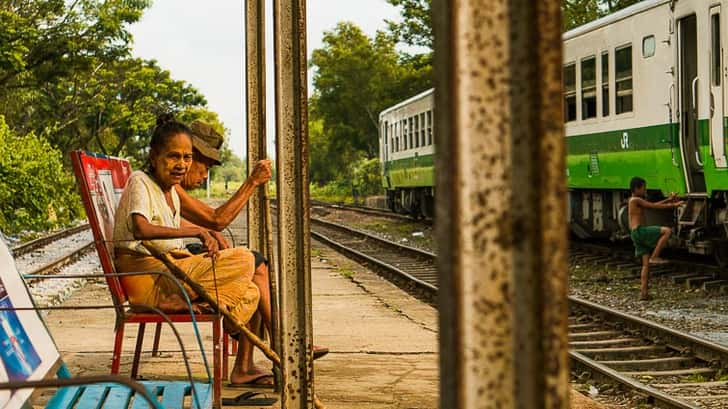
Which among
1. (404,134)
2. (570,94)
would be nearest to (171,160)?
(570,94)

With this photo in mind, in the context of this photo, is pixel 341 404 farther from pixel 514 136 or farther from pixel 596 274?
pixel 596 274

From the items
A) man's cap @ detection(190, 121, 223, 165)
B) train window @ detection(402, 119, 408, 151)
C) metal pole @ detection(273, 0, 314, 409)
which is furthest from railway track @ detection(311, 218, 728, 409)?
train window @ detection(402, 119, 408, 151)

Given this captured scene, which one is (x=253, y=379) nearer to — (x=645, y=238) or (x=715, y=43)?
(x=645, y=238)

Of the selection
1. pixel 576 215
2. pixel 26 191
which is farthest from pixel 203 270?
pixel 26 191

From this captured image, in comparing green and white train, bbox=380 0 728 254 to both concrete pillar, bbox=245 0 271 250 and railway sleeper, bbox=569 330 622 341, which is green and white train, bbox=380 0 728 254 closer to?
railway sleeper, bbox=569 330 622 341

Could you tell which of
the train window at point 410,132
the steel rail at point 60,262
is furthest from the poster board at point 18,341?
the train window at point 410,132

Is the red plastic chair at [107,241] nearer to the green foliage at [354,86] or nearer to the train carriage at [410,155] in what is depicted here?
the train carriage at [410,155]

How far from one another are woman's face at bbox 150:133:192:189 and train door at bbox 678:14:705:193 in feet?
30.1

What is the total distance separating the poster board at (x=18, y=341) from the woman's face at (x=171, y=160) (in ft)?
5.08

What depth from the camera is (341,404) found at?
5.79m

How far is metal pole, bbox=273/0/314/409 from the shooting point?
4.60 m

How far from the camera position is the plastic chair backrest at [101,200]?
16.5ft

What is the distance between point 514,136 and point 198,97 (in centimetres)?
6410

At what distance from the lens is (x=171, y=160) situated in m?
5.57
